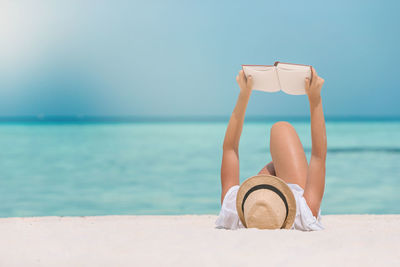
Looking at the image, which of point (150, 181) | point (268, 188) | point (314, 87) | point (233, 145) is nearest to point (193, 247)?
point (268, 188)

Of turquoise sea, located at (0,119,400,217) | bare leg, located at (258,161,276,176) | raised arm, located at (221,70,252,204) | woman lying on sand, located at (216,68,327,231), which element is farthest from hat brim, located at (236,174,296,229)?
turquoise sea, located at (0,119,400,217)

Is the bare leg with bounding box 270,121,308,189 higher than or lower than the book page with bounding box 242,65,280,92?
lower

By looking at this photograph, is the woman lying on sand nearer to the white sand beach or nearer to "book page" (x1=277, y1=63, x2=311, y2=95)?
"book page" (x1=277, y1=63, x2=311, y2=95)

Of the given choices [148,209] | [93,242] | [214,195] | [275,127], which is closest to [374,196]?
[214,195]

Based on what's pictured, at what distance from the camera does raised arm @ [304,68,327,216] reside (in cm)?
450

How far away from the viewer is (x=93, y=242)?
13.2 ft

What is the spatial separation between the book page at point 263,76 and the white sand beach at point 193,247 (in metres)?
1.26

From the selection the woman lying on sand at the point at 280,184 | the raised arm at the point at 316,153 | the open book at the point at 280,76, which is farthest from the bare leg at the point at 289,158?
the open book at the point at 280,76

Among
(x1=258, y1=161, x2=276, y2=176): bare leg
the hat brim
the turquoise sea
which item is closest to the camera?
the hat brim

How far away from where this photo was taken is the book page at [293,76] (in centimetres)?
439

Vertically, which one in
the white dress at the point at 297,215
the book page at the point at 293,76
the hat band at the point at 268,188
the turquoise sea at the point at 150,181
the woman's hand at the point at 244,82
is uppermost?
the book page at the point at 293,76

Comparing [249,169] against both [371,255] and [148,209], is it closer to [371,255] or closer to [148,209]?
[148,209]

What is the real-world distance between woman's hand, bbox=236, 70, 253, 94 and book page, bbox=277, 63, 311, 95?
29 centimetres

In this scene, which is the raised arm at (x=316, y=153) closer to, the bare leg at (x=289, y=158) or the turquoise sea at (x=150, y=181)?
the bare leg at (x=289, y=158)
